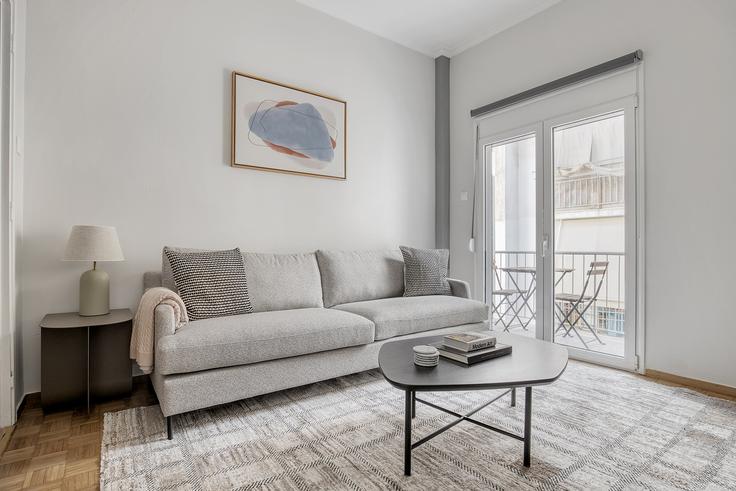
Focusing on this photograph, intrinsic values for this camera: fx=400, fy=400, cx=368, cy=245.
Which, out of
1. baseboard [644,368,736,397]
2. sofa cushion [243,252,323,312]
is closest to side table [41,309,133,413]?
sofa cushion [243,252,323,312]

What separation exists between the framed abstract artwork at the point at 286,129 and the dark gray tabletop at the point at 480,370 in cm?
199

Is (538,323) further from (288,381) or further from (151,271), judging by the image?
(151,271)

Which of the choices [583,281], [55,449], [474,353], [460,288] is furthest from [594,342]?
[55,449]

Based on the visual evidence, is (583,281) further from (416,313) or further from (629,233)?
(416,313)

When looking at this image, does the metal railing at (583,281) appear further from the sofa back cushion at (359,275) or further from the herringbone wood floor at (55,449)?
the herringbone wood floor at (55,449)

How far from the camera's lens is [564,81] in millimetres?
3396

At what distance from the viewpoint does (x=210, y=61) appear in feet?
10.1

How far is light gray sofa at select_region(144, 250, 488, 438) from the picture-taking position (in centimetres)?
202

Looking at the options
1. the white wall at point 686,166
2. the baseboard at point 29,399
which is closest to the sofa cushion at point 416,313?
the white wall at point 686,166

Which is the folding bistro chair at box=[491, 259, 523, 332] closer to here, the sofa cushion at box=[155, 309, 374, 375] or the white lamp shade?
the sofa cushion at box=[155, 309, 374, 375]

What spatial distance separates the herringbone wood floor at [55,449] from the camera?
1.62 m

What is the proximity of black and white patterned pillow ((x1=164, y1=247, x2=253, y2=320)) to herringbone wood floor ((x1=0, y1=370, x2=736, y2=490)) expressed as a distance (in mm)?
654

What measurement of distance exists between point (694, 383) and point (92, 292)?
392 centimetres

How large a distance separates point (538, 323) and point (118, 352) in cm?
328
